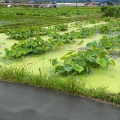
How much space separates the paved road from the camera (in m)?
4.30

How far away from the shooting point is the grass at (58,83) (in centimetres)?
503

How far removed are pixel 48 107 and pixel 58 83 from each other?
3.04ft

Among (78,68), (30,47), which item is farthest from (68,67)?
(30,47)

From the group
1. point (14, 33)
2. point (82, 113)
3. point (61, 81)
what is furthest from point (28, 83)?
point (14, 33)

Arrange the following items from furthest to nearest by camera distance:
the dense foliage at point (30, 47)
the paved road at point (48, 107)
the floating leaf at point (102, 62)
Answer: the dense foliage at point (30, 47), the floating leaf at point (102, 62), the paved road at point (48, 107)

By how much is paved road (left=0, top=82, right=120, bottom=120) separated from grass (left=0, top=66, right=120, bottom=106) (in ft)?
0.60

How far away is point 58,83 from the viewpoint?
548 cm

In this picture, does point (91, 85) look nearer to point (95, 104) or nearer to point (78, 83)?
point (78, 83)

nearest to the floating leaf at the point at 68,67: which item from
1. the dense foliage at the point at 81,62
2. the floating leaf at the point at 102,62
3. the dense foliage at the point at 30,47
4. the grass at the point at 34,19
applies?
the dense foliage at the point at 81,62

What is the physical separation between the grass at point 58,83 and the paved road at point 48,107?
182mm

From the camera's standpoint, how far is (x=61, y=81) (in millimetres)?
5535

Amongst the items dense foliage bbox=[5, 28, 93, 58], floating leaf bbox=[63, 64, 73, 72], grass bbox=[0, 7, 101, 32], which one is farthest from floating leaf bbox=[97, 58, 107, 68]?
grass bbox=[0, 7, 101, 32]

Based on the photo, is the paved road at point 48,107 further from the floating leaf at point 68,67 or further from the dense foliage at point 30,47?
the dense foliage at point 30,47

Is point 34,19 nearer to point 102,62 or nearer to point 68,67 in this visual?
point 102,62
